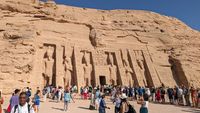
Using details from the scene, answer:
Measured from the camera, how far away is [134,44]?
31484 mm

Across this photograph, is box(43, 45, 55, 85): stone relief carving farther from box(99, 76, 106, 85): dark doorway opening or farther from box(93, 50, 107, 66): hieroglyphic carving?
box(99, 76, 106, 85): dark doorway opening

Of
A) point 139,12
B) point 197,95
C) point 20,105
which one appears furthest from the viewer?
point 139,12

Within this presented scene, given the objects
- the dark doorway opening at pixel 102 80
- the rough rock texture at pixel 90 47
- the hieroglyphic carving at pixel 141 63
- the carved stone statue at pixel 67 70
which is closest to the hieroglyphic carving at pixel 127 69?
the rough rock texture at pixel 90 47

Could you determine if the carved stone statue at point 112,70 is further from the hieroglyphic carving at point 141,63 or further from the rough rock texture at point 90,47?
the hieroglyphic carving at point 141,63

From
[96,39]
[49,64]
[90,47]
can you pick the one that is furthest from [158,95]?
[49,64]

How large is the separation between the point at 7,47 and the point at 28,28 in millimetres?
3396

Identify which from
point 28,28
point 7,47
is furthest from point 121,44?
point 7,47

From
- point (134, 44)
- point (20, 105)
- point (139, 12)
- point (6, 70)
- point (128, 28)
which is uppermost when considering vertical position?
point (139, 12)

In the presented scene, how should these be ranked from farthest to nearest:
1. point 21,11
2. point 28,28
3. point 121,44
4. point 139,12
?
point 139,12 → point 121,44 → point 21,11 → point 28,28

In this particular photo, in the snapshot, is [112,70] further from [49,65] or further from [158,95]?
[158,95]

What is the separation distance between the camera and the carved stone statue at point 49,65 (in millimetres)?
25594

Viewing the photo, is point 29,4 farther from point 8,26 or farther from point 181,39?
point 181,39

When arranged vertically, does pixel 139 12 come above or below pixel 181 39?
above

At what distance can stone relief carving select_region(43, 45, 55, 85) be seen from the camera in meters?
25.6
